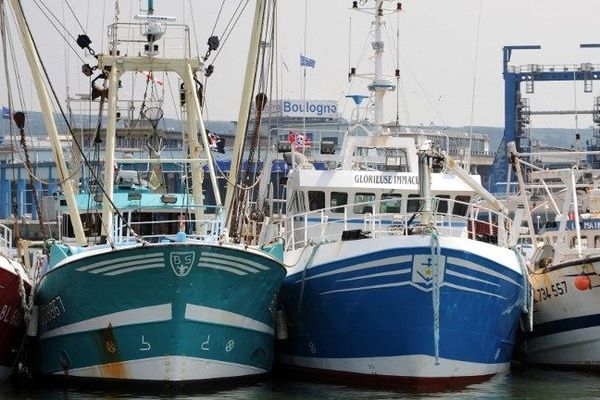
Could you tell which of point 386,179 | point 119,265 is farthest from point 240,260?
point 386,179

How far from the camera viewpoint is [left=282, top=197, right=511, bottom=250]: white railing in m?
22.8

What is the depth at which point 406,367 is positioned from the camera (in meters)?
21.8

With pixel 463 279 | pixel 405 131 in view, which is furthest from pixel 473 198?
pixel 463 279

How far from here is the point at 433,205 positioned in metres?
22.8

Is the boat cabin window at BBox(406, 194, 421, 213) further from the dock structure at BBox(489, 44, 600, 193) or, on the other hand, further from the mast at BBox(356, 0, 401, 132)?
the dock structure at BBox(489, 44, 600, 193)

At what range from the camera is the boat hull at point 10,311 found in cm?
2219

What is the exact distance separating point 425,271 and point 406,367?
163cm

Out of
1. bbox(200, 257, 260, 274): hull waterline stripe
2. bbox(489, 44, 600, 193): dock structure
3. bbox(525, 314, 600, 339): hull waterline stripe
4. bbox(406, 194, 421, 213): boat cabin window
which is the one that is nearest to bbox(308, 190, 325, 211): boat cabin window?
bbox(406, 194, 421, 213): boat cabin window

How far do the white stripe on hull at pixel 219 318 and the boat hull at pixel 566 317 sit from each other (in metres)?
6.02

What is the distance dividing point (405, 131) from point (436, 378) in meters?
9.68

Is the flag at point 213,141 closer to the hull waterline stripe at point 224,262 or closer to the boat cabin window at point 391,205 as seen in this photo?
the boat cabin window at point 391,205

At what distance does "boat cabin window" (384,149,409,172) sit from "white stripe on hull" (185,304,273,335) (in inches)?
268

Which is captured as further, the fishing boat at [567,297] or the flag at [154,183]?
the flag at [154,183]

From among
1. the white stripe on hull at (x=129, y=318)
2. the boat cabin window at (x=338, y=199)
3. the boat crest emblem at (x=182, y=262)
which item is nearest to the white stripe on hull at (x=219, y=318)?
the white stripe on hull at (x=129, y=318)
